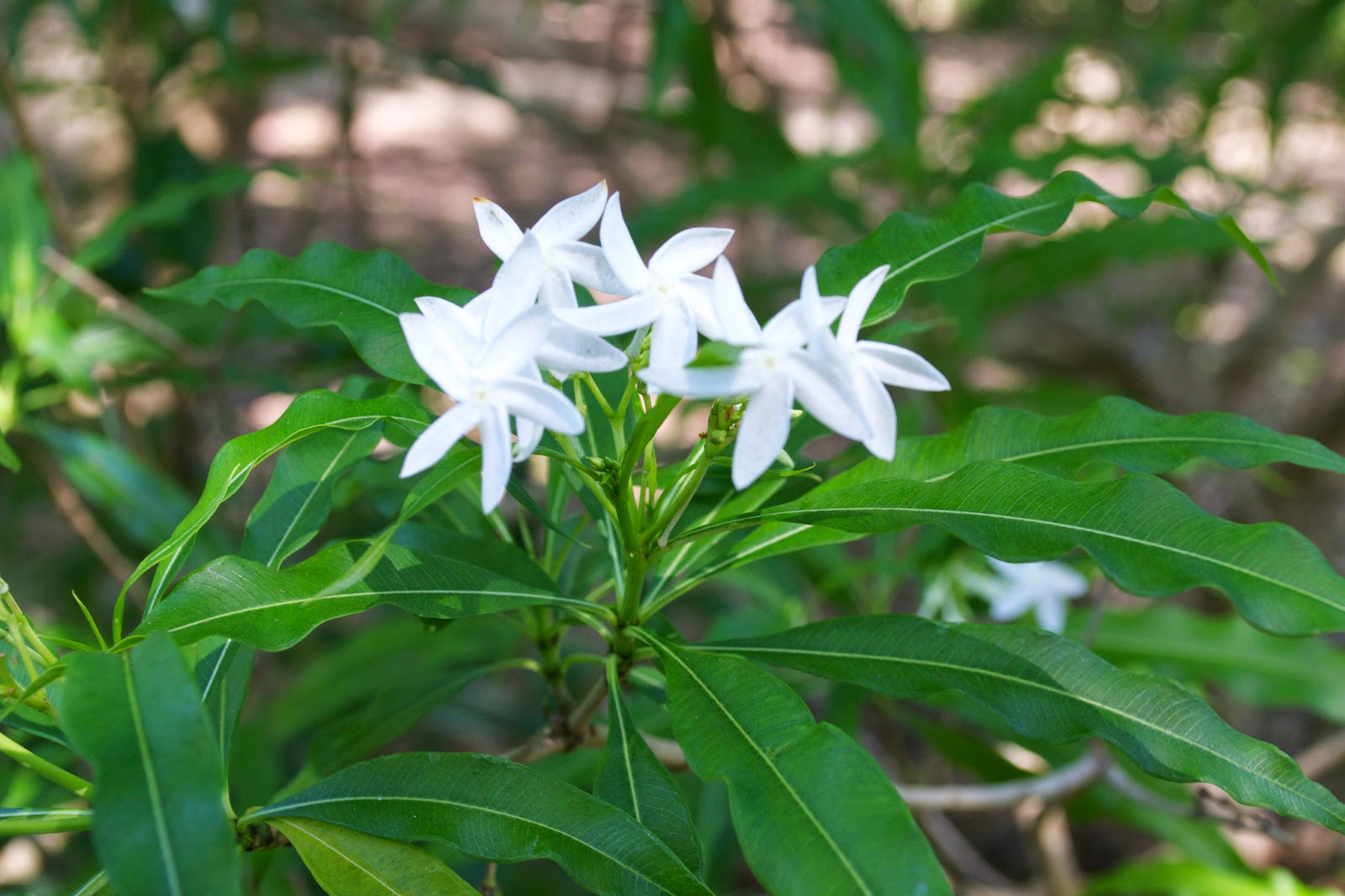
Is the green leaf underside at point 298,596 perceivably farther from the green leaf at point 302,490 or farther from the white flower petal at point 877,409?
the white flower petal at point 877,409

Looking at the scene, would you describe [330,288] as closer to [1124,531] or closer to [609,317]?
[609,317]

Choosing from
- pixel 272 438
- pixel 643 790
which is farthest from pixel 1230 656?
pixel 272 438

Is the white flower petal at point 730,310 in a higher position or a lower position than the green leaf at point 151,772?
higher

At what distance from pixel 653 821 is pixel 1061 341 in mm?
2528

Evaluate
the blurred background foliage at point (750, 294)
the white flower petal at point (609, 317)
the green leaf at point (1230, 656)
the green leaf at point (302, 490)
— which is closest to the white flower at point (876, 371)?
the white flower petal at point (609, 317)

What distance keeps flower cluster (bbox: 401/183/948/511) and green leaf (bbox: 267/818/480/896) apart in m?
0.27

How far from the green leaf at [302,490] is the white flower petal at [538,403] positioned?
233 millimetres

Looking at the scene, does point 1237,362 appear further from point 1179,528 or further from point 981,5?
point 981,5

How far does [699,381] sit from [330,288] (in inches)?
15.8

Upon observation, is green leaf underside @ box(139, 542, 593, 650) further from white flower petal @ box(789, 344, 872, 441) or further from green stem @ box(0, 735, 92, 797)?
white flower petal @ box(789, 344, 872, 441)

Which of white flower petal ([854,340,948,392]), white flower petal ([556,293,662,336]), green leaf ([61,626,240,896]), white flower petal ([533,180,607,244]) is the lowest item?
green leaf ([61,626,240,896])

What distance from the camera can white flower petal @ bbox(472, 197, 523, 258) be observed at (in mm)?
601

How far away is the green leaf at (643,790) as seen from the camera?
2.00ft

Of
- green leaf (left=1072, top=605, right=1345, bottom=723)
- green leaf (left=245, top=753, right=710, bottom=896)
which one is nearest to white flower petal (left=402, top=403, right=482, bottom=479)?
green leaf (left=245, top=753, right=710, bottom=896)
